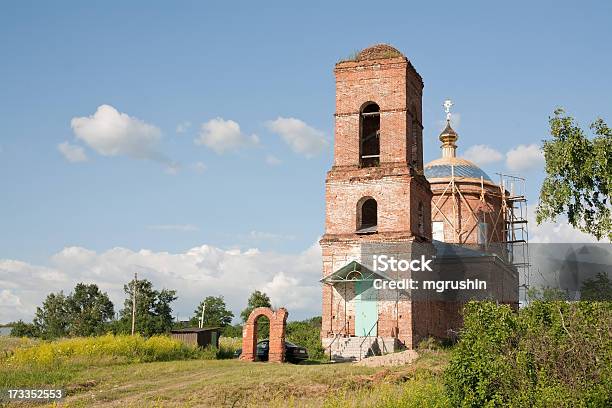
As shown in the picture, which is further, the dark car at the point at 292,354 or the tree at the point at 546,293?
the tree at the point at 546,293

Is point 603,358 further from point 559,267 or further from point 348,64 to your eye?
point 559,267

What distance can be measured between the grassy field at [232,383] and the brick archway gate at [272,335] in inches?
69.3

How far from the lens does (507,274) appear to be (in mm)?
29844

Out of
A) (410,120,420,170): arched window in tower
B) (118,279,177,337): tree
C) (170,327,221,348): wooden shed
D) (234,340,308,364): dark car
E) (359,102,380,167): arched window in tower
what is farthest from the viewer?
(118,279,177,337): tree

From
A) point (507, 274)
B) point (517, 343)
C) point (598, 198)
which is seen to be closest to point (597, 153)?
point (598, 198)

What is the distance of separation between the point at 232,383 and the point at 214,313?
36546mm

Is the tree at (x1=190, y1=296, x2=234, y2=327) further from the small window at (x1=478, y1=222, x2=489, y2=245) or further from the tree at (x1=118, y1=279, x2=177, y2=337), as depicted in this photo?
the small window at (x1=478, y1=222, x2=489, y2=245)

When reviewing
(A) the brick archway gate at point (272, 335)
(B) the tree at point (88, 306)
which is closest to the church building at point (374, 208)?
(A) the brick archway gate at point (272, 335)

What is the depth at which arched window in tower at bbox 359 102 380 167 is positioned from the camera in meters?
23.9

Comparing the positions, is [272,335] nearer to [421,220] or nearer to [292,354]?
[292,354]

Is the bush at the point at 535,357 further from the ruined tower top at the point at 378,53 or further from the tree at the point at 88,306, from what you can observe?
the tree at the point at 88,306

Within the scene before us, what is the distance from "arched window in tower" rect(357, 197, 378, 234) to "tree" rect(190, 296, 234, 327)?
27.0m

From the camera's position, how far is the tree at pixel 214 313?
4918 centimetres

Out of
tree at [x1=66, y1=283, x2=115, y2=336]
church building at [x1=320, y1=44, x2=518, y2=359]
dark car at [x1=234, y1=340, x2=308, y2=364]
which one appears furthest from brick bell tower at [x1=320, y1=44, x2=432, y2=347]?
tree at [x1=66, y1=283, x2=115, y2=336]
